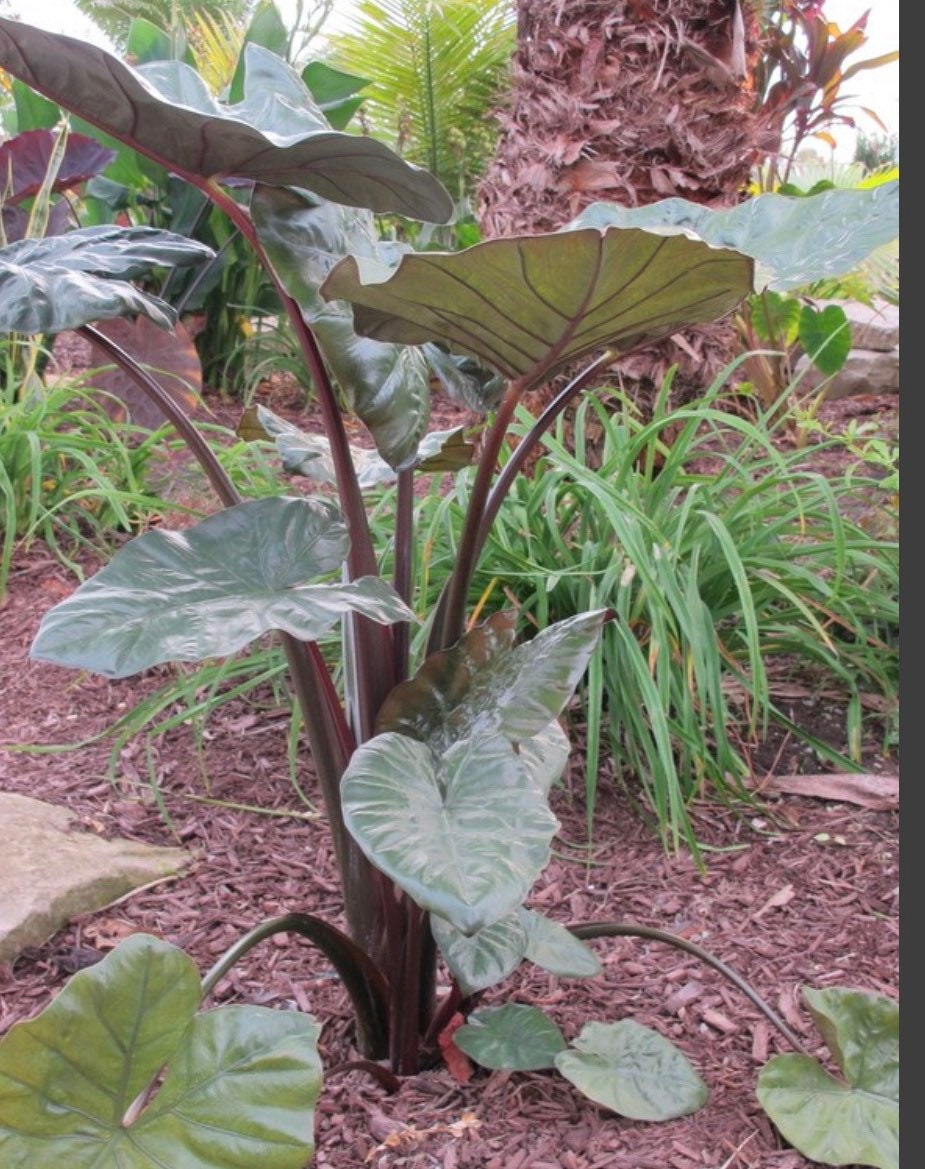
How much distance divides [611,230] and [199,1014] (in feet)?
2.32

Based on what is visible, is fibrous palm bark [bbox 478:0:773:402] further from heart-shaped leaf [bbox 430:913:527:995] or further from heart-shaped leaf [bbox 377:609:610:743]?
heart-shaped leaf [bbox 430:913:527:995]

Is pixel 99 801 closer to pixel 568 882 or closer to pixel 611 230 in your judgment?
pixel 568 882

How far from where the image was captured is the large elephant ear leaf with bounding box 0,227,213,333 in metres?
0.95

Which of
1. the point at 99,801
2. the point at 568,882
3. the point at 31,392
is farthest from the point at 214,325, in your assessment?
the point at 568,882

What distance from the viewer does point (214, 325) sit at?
163 inches

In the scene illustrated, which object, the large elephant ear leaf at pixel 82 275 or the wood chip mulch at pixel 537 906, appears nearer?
the large elephant ear leaf at pixel 82 275

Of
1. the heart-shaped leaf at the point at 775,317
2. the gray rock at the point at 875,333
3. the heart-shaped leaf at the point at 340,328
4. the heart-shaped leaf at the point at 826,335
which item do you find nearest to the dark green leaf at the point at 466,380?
the heart-shaped leaf at the point at 340,328

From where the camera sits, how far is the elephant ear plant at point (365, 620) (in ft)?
2.73

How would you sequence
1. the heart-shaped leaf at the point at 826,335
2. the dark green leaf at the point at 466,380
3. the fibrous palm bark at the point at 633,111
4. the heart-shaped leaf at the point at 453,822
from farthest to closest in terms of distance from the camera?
the heart-shaped leaf at the point at 826,335
the fibrous palm bark at the point at 633,111
the dark green leaf at the point at 466,380
the heart-shaped leaf at the point at 453,822

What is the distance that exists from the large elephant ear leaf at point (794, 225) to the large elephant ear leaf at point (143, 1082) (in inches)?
30.0

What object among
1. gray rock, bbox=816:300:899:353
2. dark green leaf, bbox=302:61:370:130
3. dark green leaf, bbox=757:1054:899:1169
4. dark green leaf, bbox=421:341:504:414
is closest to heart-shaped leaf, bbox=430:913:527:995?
dark green leaf, bbox=757:1054:899:1169

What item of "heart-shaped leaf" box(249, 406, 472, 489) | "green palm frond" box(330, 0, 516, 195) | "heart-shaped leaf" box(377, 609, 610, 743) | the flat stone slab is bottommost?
the flat stone slab

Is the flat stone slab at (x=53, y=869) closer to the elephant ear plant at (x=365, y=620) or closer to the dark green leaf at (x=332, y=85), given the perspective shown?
the elephant ear plant at (x=365, y=620)

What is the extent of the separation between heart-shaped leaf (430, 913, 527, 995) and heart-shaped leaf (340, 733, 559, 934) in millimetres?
135
